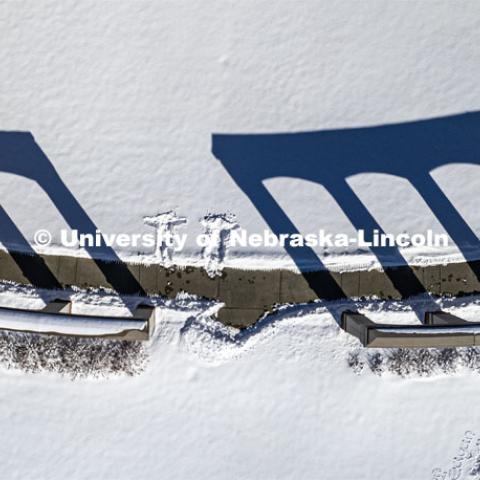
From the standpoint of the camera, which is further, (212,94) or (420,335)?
(212,94)

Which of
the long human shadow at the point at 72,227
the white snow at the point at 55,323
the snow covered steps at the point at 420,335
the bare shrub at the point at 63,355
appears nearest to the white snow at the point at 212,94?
the long human shadow at the point at 72,227

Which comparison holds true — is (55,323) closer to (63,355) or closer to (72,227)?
(63,355)

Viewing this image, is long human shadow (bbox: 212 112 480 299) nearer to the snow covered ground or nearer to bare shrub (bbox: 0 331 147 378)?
the snow covered ground

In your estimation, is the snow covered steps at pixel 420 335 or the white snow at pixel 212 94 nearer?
the snow covered steps at pixel 420 335

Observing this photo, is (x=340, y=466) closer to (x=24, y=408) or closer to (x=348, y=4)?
(x=24, y=408)

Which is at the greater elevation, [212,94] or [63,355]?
[212,94]

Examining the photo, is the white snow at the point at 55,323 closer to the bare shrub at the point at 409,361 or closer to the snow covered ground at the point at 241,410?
the snow covered ground at the point at 241,410

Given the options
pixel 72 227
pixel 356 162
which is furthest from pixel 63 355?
pixel 356 162
